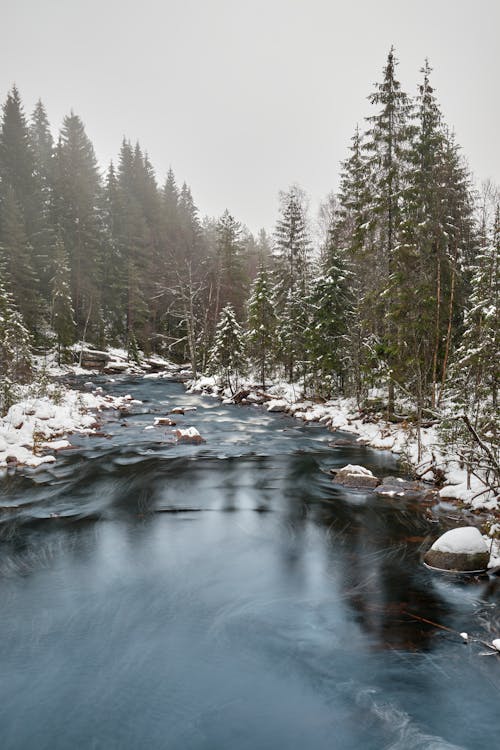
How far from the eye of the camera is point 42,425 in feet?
53.2

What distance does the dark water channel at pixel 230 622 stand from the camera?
451 centimetres

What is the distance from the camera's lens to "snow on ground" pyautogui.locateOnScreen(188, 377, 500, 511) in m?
10.6

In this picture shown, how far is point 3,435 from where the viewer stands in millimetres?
13883

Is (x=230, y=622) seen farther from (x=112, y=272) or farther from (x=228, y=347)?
(x=112, y=272)

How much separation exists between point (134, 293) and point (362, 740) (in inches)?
1625

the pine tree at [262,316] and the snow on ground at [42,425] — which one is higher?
the pine tree at [262,316]

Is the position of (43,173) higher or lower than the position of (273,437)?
higher

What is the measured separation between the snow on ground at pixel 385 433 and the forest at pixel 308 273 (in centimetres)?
80

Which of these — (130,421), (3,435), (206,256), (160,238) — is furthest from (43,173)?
(3,435)

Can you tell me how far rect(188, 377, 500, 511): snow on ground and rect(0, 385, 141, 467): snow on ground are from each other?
31.3 feet

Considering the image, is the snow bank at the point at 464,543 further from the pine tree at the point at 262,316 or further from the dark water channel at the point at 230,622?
Result: the pine tree at the point at 262,316

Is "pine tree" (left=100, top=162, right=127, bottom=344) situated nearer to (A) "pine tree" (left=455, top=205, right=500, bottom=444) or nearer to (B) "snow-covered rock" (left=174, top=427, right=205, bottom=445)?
(B) "snow-covered rock" (left=174, top=427, right=205, bottom=445)

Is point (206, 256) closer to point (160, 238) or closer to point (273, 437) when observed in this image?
point (160, 238)

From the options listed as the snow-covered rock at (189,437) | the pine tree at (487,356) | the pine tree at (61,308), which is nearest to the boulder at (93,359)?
the pine tree at (61,308)
